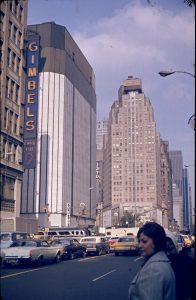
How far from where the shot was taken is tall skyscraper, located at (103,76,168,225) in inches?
5960

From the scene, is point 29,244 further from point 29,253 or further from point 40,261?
point 29,253

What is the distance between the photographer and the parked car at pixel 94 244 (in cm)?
3189

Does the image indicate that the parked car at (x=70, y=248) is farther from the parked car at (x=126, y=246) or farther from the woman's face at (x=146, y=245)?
the woman's face at (x=146, y=245)

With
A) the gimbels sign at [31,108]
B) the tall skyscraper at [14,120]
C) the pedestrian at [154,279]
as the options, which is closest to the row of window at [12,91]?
the tall skyscraper at [14,120]

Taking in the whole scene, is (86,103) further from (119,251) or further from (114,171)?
(119,251)

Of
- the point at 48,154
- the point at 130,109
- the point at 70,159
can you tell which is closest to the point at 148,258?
the point at 48,154

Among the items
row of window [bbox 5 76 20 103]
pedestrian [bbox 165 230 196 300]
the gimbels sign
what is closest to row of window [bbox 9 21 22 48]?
row of window [bbox 5 76 20 103]

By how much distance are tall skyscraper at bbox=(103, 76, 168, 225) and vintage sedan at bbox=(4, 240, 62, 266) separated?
415 ft

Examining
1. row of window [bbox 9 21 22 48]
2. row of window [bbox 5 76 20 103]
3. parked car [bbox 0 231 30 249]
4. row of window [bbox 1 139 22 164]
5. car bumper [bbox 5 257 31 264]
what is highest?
row of window [bbox 9 21 22 48]

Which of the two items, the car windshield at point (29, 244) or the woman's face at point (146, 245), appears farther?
the car windshield at point (29, 244)

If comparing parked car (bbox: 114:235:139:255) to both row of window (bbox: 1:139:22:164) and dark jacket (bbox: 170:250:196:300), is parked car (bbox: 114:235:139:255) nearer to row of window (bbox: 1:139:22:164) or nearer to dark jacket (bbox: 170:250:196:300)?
row of window (bbox: 1:139:22:164)

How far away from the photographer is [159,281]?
3.73m

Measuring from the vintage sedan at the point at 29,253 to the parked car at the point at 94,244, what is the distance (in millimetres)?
8956

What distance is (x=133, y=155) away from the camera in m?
155
